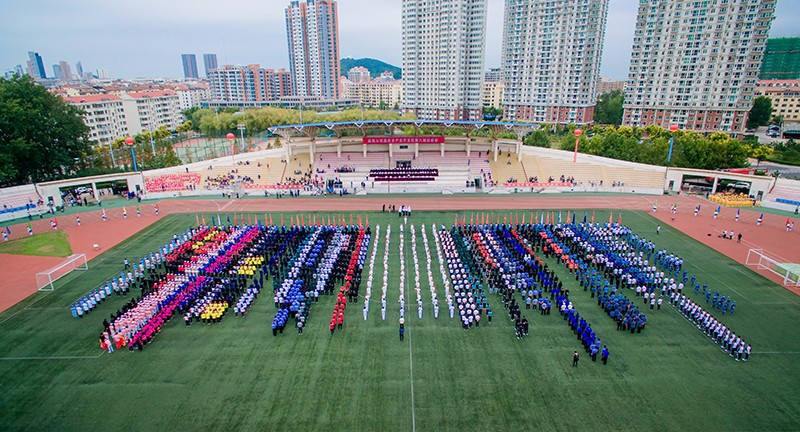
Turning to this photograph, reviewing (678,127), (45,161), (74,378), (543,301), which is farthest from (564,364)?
(678,127)

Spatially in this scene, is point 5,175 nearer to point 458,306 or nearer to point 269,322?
point 269,322

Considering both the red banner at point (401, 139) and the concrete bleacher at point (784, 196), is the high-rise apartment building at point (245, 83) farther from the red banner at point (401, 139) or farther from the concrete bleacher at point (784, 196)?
the concrete bleacher at point (784, 196)

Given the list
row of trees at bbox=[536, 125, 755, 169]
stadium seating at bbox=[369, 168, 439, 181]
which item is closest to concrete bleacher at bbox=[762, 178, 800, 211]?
row of trees at bbox=[536, 125, 755, 169]

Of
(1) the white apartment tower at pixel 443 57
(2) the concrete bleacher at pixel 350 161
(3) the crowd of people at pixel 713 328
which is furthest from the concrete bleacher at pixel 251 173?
(1) the white apartment tower at pixel 443 57

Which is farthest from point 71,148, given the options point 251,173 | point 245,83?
point 245,83

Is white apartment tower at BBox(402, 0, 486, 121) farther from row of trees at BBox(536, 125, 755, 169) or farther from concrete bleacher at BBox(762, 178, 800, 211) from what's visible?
concrete bleacher at BBox(762, 178, 800, 211)

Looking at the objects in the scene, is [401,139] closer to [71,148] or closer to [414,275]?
[414,275]
